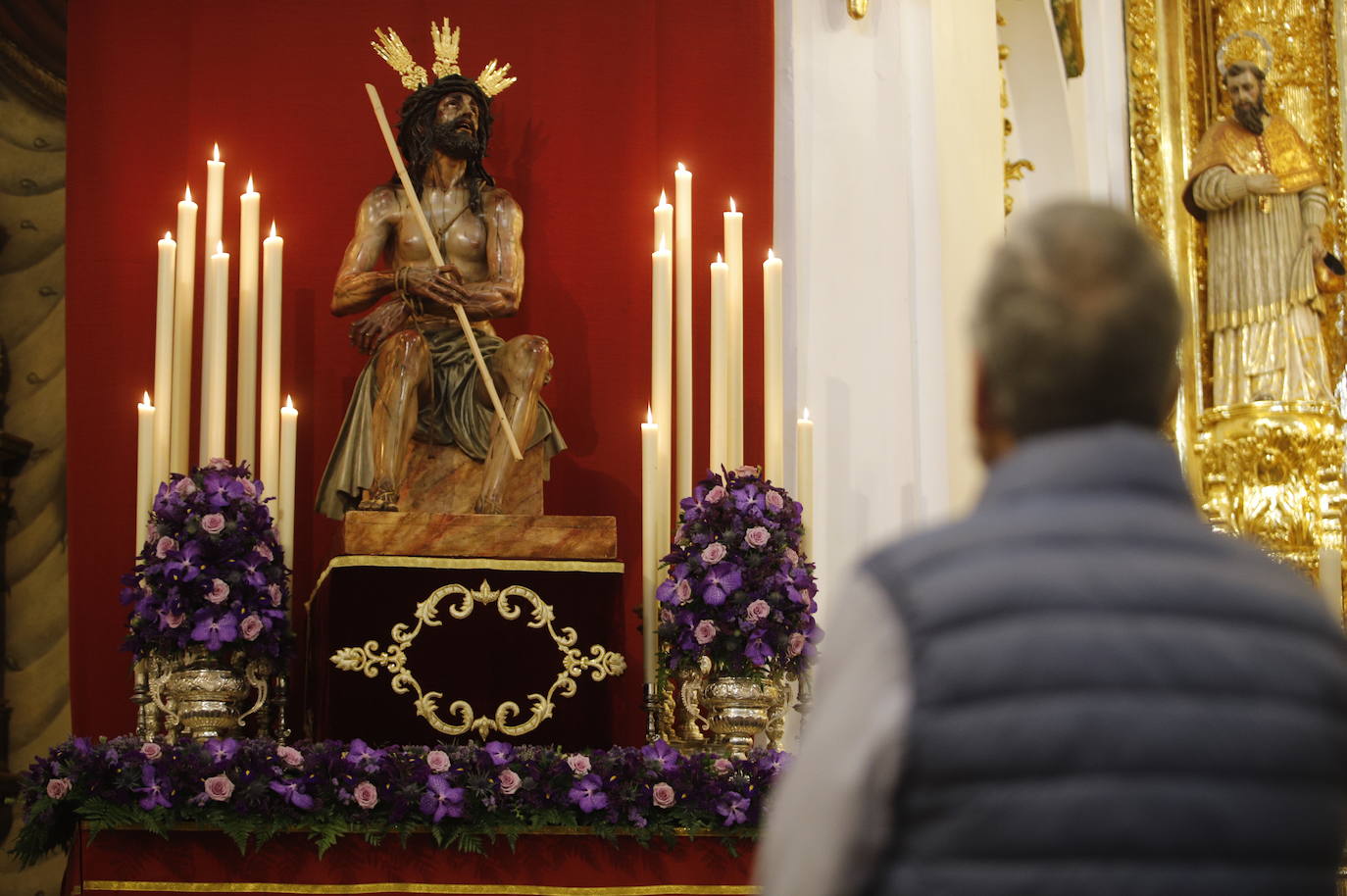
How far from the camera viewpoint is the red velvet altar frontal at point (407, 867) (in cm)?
362

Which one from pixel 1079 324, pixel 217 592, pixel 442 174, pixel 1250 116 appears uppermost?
pixel 1250 116

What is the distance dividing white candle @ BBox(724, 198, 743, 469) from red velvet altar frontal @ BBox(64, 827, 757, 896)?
3.89 ft

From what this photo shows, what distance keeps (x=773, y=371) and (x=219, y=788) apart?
74.1 inches

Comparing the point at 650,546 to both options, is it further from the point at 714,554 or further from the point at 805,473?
the point at 805,473

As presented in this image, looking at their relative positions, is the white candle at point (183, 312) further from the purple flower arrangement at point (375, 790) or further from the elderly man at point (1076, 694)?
the elderly man at point (1076, 694)

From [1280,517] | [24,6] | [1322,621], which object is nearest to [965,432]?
[1280,517]

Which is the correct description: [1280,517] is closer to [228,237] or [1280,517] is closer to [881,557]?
[228,237]

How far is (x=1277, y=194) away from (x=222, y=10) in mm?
4031

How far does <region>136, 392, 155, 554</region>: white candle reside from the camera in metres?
4.45

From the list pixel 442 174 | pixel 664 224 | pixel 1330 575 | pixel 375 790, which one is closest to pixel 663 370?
pixel 664 224

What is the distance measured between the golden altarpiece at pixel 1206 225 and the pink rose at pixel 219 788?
4.38m

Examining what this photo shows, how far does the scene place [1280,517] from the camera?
6.82 metres

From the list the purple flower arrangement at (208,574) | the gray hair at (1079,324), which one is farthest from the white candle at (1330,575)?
the gray hair at (1079,324)

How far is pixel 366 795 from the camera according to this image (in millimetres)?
3660
